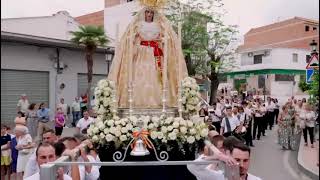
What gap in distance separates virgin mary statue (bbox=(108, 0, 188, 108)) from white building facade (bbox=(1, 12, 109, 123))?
13.6 meters

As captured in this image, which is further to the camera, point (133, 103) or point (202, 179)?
point (133, 103)

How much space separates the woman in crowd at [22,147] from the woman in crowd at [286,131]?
28.7 feet

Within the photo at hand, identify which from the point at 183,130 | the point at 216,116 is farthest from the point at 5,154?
the point at 216,116

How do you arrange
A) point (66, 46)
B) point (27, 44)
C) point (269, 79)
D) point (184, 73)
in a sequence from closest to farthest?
point (184, 73) < point (27, 44) < point (66, 46) < point (269, 79)

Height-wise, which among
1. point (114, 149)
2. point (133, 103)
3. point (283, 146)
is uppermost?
point (133, 103)

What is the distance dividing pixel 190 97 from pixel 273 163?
18.2 feet

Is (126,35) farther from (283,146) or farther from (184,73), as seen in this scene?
(283,146)

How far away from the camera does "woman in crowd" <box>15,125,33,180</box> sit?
782 centimetres

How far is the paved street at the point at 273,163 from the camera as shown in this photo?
10.8m

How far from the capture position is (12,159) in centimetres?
818

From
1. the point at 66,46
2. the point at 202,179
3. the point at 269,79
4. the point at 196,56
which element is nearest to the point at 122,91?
the point at 202,179

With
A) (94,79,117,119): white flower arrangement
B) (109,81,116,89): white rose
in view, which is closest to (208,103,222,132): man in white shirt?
(109,81,116,89): white rose

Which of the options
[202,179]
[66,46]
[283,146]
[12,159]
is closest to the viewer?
[202,179]

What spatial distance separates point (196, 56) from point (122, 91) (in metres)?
20.9
